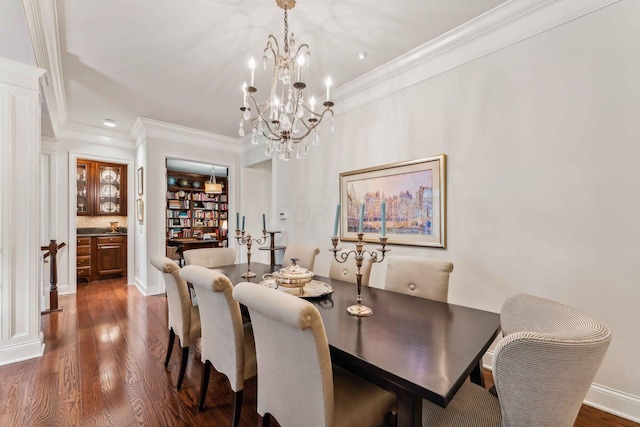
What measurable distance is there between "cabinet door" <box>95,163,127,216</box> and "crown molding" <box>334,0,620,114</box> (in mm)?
5282

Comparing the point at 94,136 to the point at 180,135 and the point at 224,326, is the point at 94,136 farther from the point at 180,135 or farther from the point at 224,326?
the point at 224,326

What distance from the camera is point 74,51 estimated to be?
2.54 metres

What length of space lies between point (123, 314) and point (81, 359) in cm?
120

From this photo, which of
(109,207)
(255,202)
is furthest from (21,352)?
(109,207)

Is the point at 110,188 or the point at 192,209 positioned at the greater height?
the point at 110,188

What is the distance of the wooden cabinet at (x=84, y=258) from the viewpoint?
5234mm

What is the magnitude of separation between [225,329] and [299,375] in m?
0.63

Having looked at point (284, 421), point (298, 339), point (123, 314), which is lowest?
point (123, 314)

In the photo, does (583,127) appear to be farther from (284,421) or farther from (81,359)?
(81,359)

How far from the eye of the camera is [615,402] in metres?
1.70

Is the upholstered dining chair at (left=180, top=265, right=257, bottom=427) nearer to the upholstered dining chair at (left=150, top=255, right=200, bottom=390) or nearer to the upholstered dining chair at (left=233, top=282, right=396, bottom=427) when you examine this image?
the upholstered dining chair at (left=233, top=282, right=396, bottom=427)

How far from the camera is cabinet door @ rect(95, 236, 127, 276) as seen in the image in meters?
5.42

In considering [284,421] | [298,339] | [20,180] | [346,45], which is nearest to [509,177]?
[346,45]

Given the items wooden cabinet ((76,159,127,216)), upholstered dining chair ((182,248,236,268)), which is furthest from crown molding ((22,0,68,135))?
wooden cabinet ((76,159,127,216))
